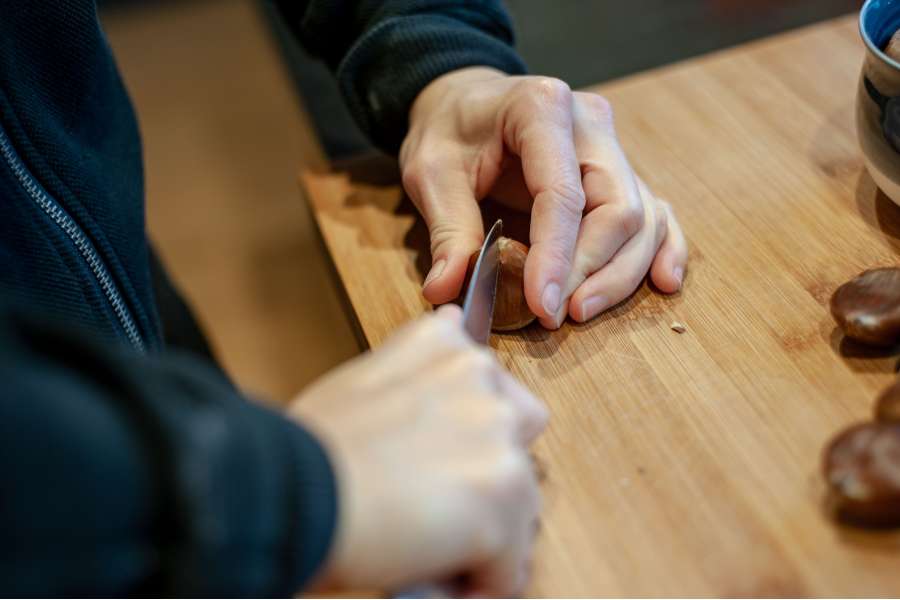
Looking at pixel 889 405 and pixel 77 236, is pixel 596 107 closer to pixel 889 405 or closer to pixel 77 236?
pixel 889 405

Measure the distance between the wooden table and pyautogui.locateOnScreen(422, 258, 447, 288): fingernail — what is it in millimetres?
33

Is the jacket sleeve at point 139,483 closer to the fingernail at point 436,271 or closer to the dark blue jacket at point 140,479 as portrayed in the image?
the dark blue jacket at point 140,479

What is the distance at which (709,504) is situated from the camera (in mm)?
565

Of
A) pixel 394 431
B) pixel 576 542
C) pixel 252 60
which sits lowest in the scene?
pixel 252 60

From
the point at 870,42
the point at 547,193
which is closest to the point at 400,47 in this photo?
the point at 547,193

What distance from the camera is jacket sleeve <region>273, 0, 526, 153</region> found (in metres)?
0.88

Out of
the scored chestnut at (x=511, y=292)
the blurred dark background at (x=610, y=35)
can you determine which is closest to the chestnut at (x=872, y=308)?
the scored chestnut at (x=511, y=292)

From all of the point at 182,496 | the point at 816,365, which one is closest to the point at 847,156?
the point at 816,365

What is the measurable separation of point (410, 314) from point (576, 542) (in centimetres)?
26

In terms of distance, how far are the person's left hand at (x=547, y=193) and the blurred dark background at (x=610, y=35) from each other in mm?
290

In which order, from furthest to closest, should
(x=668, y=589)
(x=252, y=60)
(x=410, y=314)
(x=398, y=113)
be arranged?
(x=252, y=60), (x=398, y=113), (x=410, y=314), (x=668, y=589)

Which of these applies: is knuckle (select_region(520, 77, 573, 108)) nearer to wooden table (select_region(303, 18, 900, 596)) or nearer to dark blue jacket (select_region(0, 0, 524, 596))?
wooden table (select_region(303, 18, 900, 596))

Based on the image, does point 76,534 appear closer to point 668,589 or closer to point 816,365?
point 668,589

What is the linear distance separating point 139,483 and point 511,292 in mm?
356
